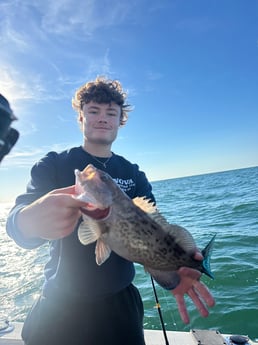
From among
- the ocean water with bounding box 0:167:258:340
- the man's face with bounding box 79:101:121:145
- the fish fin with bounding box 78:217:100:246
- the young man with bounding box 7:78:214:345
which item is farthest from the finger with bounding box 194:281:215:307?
the ocean water with bounding box 0:167:258:340

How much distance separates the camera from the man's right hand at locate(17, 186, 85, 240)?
191 centimetres

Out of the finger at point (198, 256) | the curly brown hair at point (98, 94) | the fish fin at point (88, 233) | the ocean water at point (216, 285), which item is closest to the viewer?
the fish fin at point (88, 233)

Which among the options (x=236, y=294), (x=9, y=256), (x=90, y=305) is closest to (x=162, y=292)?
(x=236, y=294)

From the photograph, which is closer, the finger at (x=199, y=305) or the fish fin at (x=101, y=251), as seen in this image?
the fish fin at (x=101, y=251)

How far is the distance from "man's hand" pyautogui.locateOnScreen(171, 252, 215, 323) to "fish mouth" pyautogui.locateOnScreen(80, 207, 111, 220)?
0.87m

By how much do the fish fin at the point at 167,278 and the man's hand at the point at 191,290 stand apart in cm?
4

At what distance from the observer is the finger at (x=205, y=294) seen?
250 cm

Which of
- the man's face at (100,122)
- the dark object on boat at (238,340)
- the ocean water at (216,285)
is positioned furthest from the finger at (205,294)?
the ocean water at (216,285)

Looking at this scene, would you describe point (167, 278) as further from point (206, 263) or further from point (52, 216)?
point (52, 216)

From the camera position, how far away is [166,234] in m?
2.45

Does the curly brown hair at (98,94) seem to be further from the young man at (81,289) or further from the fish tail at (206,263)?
the fish tail at (206,263)

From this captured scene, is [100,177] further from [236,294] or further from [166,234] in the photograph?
[236,294]

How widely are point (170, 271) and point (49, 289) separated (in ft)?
4.19

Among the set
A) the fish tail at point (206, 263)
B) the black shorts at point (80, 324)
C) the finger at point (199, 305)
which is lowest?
the black shorts at point (80, 324)
